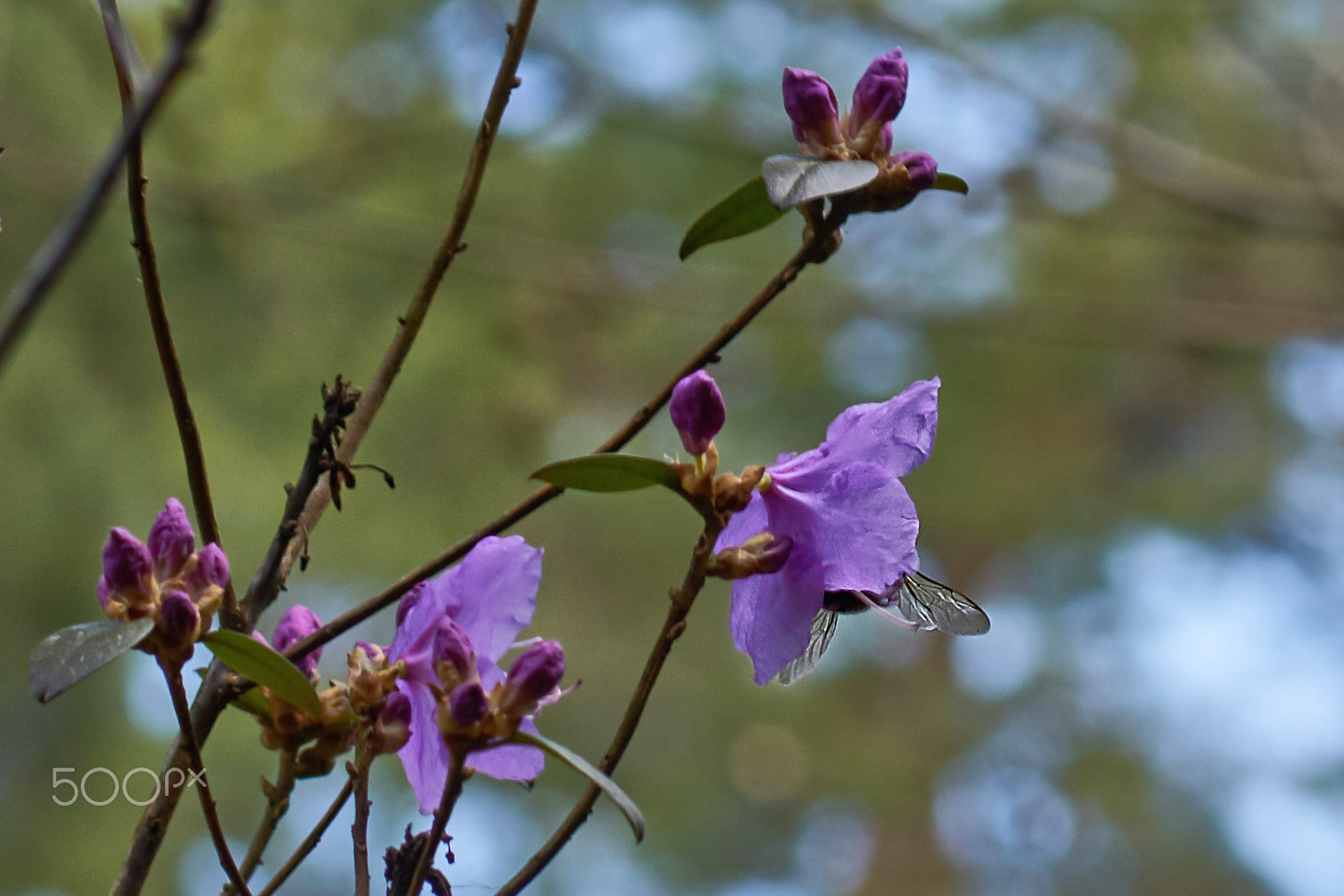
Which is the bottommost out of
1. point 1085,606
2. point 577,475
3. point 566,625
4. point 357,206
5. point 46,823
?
point 46,823

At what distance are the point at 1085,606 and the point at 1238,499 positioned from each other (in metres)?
0.95

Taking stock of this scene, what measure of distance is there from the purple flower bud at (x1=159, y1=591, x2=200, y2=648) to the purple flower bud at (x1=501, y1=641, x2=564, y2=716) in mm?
164

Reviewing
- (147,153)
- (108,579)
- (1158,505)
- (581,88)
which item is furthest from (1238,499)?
(108,579)

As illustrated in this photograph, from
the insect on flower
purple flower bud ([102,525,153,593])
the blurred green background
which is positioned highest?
the blurred green background

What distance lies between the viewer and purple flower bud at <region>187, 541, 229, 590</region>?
0.65 m

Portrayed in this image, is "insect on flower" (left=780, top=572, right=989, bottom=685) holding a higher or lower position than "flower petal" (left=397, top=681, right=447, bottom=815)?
higher

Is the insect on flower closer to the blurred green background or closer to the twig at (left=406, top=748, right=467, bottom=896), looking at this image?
the twig at (left=406, top=748, right=467, bottom=896)

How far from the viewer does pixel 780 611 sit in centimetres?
73

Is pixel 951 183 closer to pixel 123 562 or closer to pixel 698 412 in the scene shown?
pixel 698 412

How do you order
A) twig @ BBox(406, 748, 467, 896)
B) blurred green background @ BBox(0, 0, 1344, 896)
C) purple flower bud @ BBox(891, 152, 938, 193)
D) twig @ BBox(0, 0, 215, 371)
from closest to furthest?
twig @ BBox(0, 0, 215, 371) < twig @ BBox(406, 748, 467, 896) < purple flower bud @ BBox(891, 152, 938, 193) < blurred green background @ BBox(0, 0, 1344, 896)

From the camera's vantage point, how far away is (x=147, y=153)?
3.35 m

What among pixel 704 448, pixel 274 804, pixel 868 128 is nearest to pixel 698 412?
pixel 704 448

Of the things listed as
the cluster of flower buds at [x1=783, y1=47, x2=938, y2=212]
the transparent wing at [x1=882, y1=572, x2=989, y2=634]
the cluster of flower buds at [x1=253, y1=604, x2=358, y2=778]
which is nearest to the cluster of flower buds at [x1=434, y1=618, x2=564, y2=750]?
the cluster of flower buds at [x1=253, y1=604, x2=358, y2=778]

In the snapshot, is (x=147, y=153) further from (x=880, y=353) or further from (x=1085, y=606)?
(x=1085, y=606)
